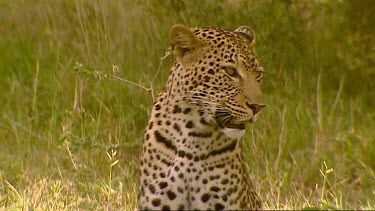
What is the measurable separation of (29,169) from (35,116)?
83cm

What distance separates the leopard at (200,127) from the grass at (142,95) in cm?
153

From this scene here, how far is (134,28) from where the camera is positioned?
9.18m

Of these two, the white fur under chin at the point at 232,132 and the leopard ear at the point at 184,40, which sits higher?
the leopard ear at the point at 184,40

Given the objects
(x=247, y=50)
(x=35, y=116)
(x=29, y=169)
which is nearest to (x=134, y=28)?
(x=35, y=116)

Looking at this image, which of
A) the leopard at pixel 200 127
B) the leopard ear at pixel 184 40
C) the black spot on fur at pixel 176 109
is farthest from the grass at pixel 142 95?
the leopard ear at pixel 184 40

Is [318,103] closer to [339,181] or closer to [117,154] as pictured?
[339,181]

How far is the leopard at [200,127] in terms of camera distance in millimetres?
5688

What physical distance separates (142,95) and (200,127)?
9.15ft

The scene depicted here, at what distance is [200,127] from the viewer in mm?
5781

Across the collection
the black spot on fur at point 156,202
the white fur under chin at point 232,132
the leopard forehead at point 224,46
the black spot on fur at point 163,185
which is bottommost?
the black spot on fur at point 156,202

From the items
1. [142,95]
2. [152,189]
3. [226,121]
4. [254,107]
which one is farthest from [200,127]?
[142,95]

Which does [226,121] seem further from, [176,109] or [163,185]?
[163,185]

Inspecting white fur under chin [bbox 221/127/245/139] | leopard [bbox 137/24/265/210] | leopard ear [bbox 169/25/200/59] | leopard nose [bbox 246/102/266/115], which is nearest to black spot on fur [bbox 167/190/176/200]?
leopard [bbox 137/24/265/210]

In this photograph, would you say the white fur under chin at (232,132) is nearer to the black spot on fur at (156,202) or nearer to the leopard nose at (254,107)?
the leopard nose at (254,107)
